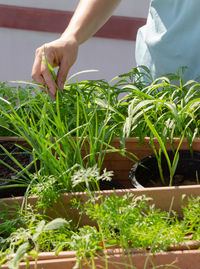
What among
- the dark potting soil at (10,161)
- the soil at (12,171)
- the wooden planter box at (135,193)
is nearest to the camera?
the wooden planter box at (135,193)

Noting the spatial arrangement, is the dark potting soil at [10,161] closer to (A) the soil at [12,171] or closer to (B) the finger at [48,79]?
(A) the soil at [12,171]

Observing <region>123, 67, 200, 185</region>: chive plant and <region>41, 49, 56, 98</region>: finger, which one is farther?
<region>41, 49, 56, 98</region>: finger

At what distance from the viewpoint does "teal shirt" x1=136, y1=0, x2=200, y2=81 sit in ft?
4.02

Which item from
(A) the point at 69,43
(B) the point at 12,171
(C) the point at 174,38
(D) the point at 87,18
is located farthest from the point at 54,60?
(C) the point at 174,38

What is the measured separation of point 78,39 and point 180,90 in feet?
1.10

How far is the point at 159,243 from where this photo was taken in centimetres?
58

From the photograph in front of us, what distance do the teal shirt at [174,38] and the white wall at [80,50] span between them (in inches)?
72.7

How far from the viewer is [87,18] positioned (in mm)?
1154

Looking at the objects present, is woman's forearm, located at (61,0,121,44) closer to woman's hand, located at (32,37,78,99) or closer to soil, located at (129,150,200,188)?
woman's hand, located at (32,37,78,99)

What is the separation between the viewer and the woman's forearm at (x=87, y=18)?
114 centimetres

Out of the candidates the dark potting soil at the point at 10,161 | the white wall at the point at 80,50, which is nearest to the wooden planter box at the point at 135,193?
the dark potting soil at the point at 10,161

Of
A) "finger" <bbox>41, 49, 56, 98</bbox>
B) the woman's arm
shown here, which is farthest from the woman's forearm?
"finger" <bbox>41, 49, 56, 98</bbox>

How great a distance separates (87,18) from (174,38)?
0.30m

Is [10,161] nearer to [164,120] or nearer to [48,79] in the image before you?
[48,79]
